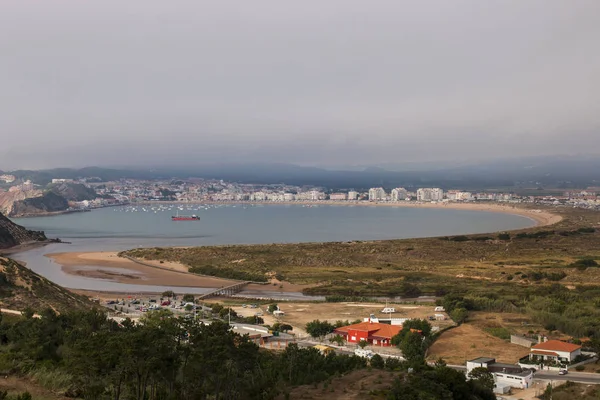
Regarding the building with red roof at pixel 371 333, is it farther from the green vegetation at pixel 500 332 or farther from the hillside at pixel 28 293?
the hillside at pixel 28 293

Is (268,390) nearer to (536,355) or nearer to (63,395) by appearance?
(63,395)

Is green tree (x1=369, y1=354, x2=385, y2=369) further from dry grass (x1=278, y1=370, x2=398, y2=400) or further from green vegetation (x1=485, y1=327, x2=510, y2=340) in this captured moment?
green vegetation (x1=485, y1=327, x2=510, y2=340)

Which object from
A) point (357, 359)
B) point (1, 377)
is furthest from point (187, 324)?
point (357, 359)


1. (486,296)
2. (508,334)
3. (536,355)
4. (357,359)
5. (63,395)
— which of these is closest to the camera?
(63,395)

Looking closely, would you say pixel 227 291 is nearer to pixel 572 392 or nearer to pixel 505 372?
pixel 505 372

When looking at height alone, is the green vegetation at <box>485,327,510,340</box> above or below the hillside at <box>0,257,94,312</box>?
below

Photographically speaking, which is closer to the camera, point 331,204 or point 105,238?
point 105,238

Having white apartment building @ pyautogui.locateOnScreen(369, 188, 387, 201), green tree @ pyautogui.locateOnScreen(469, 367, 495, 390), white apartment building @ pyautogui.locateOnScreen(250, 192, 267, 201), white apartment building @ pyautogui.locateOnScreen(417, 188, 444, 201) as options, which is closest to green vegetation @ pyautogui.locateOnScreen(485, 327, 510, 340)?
green tree @ pyautogui.locateOnScreen(469, 367, 495, 390)
